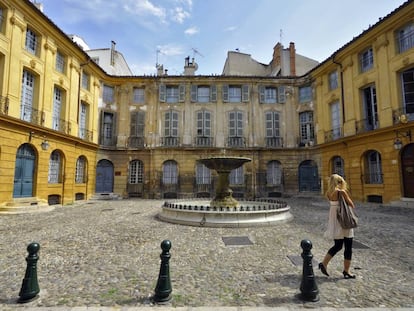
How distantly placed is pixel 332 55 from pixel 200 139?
11055mm

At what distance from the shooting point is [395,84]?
41.1ft

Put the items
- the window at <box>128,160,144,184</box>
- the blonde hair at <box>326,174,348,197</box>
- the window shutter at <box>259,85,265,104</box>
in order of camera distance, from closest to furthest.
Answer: the blonde hair at <box>326,174,348,197</box>
the window at <box>128,160,144,184</box>
the window shutter at <box>259,85,265,104</box>

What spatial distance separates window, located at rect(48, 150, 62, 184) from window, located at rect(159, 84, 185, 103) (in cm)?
887

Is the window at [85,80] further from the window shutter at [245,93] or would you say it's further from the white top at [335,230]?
the white top at [335,230]

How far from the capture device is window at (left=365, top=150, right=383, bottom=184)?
13633 millimetres

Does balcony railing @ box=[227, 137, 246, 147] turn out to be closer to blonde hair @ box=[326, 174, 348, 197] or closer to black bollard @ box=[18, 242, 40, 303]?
blonde hair @ box=[326, 174, 348, 197]

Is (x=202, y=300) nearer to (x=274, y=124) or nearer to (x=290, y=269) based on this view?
(x=290, y=269)

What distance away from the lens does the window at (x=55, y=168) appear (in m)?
13.6

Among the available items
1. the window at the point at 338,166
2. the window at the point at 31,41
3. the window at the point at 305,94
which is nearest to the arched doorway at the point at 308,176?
the window at the point at 338,166

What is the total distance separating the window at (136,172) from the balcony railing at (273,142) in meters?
10.2

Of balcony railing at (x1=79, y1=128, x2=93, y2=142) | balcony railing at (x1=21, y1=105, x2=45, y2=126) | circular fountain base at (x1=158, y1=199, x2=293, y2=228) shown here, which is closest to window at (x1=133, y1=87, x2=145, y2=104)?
balcony railing at (x1=79, y1=128, x2=93, y2=142)

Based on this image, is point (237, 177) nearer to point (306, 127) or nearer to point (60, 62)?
point (306, 127)

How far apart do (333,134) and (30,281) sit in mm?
18113

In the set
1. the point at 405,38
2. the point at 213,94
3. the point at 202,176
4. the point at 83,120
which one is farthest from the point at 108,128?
the point at 405,38
